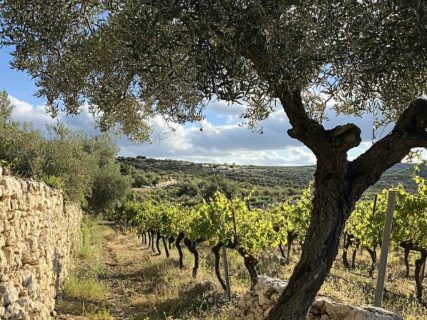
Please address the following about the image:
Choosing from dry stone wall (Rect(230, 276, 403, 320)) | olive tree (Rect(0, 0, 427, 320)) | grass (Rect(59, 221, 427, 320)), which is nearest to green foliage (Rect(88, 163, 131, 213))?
grass (Rect(59, 221, 427, 320))

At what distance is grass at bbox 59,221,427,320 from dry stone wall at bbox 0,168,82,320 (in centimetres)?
123

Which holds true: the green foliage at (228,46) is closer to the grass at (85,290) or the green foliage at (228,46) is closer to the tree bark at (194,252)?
the grass at (85,290)

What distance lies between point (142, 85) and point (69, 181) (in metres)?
17.3

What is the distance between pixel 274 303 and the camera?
803 cm

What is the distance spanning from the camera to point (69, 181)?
21891mm

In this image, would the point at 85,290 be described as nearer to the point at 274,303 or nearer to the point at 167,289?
the point at 167,289

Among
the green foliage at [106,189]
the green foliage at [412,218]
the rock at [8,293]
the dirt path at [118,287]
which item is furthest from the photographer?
the green foliage at [106,189]

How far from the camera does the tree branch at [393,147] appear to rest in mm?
4738

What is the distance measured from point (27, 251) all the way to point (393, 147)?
686 centimetres

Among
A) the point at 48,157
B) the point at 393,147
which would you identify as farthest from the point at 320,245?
the point at 48,157

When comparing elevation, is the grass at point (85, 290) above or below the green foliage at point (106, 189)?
below

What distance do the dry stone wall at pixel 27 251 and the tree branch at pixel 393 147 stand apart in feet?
16.5

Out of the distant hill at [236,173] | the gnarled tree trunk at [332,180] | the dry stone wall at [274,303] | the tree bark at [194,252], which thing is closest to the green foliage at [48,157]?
the tree bark at [194,252]

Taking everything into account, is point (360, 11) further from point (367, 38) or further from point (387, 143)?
A: point (387, 143)
